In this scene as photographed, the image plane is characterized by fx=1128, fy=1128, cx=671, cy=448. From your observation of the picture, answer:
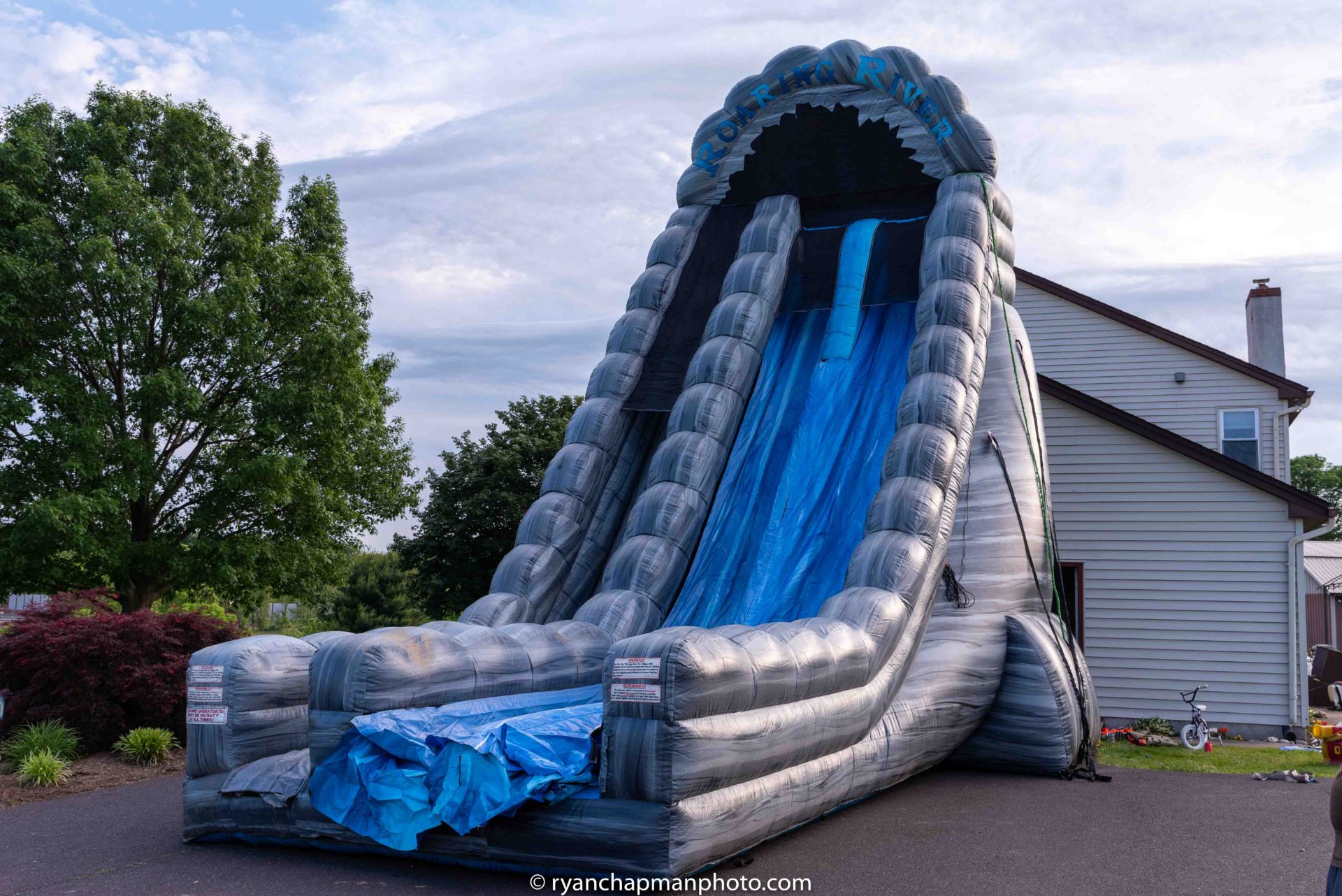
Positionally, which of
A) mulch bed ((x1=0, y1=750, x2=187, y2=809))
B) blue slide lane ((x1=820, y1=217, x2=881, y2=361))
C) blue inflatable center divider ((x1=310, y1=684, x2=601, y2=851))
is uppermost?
blue slide lane ((x1=820, y1=217, x2=881, y2=361))

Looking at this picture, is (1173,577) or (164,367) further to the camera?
(164,367)

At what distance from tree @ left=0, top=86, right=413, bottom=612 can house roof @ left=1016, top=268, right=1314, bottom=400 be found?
29.4ft

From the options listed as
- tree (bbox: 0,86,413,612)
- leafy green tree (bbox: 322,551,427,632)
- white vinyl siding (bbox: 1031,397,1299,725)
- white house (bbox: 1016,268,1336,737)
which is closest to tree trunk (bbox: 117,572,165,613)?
tree (bbox: 0,86,413,612)

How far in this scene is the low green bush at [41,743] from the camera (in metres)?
8.37

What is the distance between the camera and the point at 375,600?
19969mm

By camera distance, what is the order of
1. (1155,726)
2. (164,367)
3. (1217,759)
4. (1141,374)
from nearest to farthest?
(1217,759) → (1155,726) → (164,367) → (1141,374)

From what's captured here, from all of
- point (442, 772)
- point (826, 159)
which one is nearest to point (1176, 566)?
point (826, 159)

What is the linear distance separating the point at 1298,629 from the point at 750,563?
6.10 m

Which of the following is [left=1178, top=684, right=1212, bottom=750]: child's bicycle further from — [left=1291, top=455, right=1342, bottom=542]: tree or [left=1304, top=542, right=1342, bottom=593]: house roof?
[left=1291, top=455, right=1342, bottom=542]: tree

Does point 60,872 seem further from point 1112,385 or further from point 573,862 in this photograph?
point 1112,385

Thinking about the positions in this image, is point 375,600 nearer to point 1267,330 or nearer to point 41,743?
point 41,743

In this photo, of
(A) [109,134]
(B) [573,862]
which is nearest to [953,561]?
(B) [573,862]

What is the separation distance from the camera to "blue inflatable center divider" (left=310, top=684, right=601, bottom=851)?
5086 mm

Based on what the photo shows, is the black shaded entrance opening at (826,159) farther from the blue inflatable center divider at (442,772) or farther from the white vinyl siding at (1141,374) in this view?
the blue inflatable center divider at (442,772)
